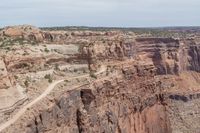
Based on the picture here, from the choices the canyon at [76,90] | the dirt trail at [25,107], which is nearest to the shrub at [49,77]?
the canyon at [76,90]

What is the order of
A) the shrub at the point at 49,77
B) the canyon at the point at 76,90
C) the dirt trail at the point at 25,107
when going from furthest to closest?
the shrub at the point at 49,77 < the canyon at the point at 76,90 < the dirt trail at the point at 25,107

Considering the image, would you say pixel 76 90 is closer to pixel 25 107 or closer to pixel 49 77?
pixel 49 77

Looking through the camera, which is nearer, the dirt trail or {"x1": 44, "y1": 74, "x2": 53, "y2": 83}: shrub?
the dirt trail

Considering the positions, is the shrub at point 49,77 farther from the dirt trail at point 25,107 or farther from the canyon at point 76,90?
the dirt trail at point 25,107

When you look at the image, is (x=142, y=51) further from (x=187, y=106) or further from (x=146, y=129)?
(x=146, y=129)

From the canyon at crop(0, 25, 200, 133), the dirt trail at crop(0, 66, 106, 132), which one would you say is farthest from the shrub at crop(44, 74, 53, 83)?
the dirt trail at crop(0, 66, 106, 132)

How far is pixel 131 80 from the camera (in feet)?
161

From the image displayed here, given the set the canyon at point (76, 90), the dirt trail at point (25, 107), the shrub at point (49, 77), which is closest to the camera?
the dirt trail at point (25, 107)

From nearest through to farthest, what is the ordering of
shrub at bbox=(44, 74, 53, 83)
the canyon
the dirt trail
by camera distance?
1. the dirt trail
2. the canyon
3. shrub at bbox=(44, 74, 53, 83)

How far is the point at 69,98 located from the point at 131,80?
13616 mm

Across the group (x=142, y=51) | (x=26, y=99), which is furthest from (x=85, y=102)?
(x=142, y=51)

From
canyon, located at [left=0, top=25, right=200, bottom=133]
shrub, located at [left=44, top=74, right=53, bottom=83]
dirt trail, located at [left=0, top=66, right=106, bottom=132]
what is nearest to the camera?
dirt trail, located at [left=0, top=66, right=106, bottom=132]

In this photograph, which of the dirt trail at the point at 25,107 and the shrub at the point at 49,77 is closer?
the dirt trail at the point at 25,107

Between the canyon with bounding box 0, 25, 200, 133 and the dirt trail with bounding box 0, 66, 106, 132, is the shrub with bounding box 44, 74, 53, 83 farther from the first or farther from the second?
the dirt trail with bounding box 0, 66, 106, 132
